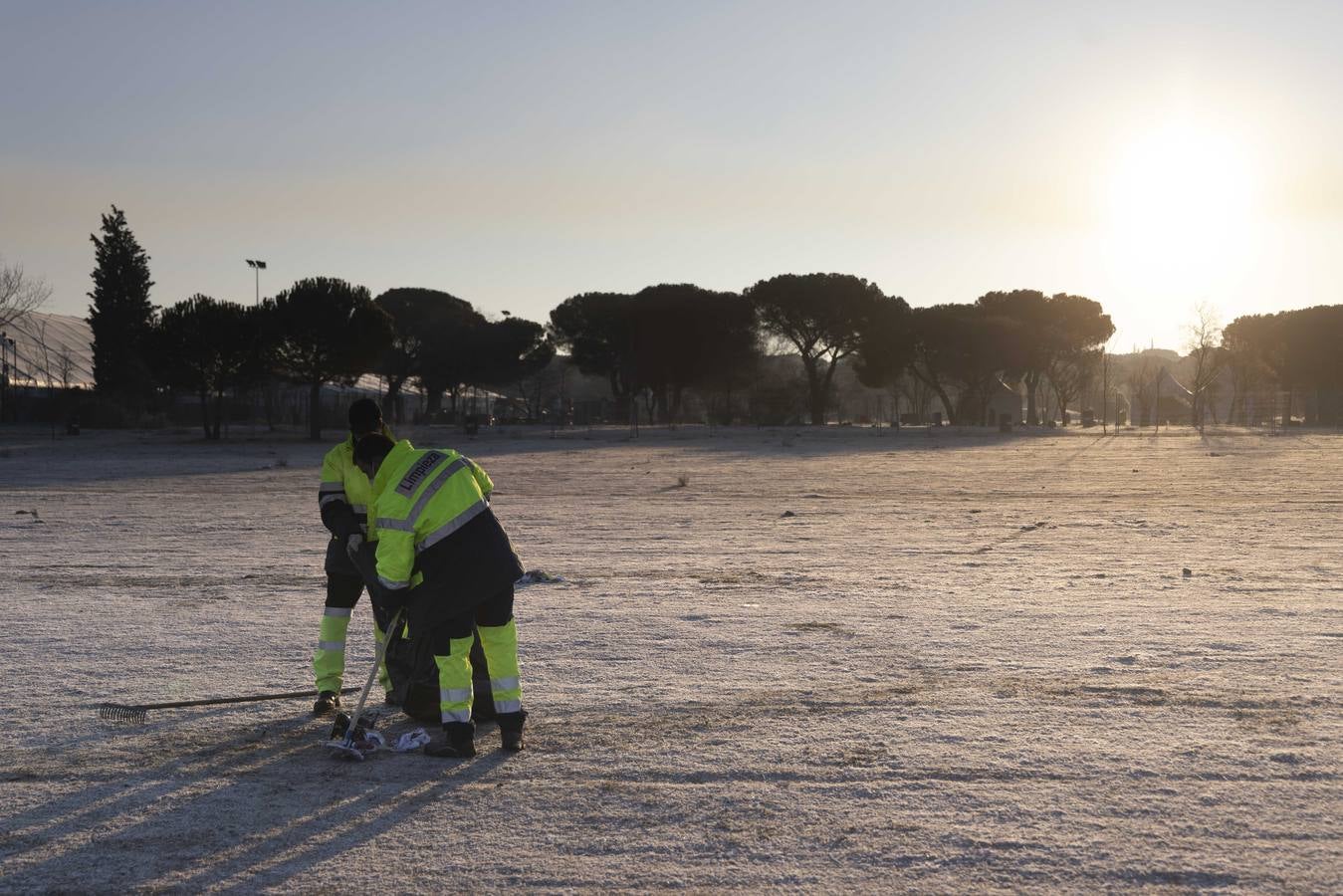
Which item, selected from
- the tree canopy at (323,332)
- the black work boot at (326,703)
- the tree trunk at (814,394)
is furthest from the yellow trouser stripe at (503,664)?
the tree trunk at (814,394)

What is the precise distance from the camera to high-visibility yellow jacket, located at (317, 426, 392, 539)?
6.60 meters

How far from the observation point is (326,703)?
6.75 meters

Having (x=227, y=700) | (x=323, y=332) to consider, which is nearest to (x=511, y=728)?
(x=227, y=700)

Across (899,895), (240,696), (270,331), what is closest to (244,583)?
(240,696)

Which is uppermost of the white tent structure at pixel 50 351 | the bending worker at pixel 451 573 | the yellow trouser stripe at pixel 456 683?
the white tent structure at pixel 50 351

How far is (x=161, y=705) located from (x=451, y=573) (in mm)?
2008

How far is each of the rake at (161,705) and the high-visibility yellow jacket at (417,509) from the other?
1477 mm

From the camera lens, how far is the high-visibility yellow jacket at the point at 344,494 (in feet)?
21.7

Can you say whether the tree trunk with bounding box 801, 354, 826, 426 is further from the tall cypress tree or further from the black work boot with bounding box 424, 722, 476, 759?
the black work boot with bounding box 424, 722, 476, 759

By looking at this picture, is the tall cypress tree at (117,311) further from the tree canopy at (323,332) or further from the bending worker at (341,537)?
the bending worker at (341,537)

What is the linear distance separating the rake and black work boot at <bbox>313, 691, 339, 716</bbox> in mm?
287

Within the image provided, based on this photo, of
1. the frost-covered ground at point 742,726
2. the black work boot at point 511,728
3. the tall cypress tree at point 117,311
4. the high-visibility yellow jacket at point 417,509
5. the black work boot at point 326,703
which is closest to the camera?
the frost-covered ground at point 742,726

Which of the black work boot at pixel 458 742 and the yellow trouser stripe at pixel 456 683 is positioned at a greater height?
the yellow trouser stripe at pixel 456 683

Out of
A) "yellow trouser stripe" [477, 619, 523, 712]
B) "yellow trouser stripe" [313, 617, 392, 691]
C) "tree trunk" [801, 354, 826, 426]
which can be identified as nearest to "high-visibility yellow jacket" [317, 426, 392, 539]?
"yellow trouser stripe" [313, 617, 392, 691]
